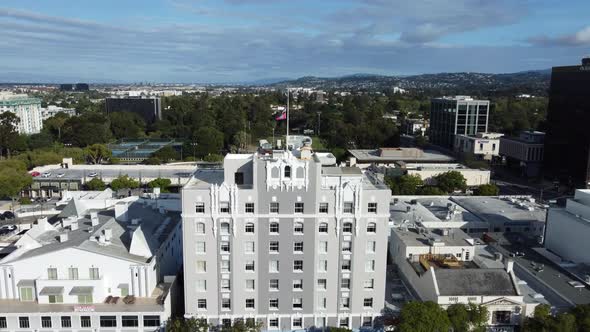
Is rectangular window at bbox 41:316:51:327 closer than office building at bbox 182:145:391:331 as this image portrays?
No

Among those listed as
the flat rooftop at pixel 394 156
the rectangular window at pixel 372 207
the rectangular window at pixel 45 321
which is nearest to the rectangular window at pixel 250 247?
the rectangular window at pixel 372 207

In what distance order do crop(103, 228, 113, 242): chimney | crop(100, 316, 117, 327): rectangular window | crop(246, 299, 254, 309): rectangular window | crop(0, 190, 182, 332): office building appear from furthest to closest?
crop(103, 228, 113, 242): chimney
crop(246, 299, 254, 309): rectangular window
crop(100, 316, 117, 327): rectangular window
crop(0, 190, 182, 332): office building

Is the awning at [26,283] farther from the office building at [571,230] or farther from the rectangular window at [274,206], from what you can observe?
the office building at [571,230]

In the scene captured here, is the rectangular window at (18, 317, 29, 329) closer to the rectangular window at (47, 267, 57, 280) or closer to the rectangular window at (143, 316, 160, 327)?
the rectangular window at (47, 267, 57, 280)

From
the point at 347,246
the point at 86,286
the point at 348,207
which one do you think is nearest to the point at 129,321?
the point at 86,286

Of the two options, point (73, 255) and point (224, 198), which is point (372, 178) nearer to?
point (224, 198)

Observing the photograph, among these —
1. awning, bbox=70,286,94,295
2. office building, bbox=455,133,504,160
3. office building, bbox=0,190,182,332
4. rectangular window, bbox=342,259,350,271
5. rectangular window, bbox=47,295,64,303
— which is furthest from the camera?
office building, bbox=455,133,504,160

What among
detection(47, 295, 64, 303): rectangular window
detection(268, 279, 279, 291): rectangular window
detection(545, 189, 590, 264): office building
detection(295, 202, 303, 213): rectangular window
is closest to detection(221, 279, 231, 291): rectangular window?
detection(268, 279, 279, 291): rectangular window

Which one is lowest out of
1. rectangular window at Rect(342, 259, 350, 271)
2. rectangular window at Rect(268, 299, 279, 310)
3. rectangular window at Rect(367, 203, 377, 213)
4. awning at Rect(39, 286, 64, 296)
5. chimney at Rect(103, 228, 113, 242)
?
rectangular window at Rect(268, 299, 279, 310)

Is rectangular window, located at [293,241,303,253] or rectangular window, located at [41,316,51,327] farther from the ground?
rectangular window, located at [293,241,303,253]
